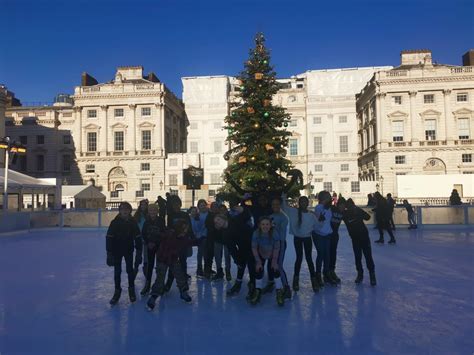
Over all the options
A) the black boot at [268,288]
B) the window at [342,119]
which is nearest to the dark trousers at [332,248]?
the black boot at [268,288]

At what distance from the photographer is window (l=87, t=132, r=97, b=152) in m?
49.6

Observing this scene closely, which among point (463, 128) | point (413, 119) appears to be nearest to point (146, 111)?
point (413, 119)

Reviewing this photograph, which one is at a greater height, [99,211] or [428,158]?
[428,158]

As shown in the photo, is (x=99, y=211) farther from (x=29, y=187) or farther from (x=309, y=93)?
(x=309, y=93)

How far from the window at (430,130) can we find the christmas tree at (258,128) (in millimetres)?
31651

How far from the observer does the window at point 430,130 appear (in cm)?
4388

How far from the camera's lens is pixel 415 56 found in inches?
1929

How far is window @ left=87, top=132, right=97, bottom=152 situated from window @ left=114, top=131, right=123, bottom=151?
286 cm

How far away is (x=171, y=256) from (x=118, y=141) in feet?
152

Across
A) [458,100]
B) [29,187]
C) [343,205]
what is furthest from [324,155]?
[343,205]

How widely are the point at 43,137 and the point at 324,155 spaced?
3864 centimetres

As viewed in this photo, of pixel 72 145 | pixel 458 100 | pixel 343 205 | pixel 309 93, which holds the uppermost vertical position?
pixel 309 93

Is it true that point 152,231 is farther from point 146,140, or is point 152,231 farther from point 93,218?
point 146,140

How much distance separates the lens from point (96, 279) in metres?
7.78
